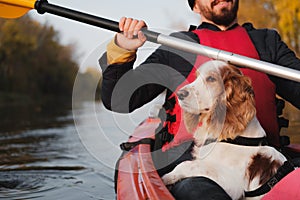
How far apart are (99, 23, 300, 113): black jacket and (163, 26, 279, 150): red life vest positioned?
0.05 meters

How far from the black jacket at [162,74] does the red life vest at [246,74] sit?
53mm

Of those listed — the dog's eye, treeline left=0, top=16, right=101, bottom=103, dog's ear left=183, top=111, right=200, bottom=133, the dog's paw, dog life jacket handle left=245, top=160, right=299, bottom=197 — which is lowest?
dog life jacket handle left=245, top=160, right=299, bottom=197

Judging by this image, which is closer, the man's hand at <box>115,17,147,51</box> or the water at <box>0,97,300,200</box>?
the man's hand at <box>115,17,147,51</box>

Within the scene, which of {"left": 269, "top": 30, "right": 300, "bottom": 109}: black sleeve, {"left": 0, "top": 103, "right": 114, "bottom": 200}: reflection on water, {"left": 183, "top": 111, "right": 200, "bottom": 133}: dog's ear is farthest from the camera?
{"left": 0, "top": 103, "right": 114, "bottom": 200}: reflection on water

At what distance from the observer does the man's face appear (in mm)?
2551

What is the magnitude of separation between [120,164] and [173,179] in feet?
1.97

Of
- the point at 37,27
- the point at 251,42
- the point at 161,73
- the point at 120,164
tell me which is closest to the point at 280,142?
the point at 251,42

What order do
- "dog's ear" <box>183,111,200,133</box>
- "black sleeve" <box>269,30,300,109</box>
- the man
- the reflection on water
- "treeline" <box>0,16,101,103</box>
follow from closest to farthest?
"dog's ear" <box>183,111,200,133</box> < the man < "black sleeve" <box>269,30,300,109</box> < the reflection on water < "treeline" <box>0,16,101,103</box>

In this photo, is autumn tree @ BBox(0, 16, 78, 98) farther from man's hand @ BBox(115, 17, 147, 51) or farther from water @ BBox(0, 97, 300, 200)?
man's hand @ BBox(115, 17, 147, 51)

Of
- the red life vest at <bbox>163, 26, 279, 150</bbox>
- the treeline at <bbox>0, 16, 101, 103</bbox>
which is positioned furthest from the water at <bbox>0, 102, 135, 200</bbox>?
the treeline at <bbox>0, 16, 101, 103</bbox>

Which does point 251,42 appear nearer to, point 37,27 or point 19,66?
point 19,66

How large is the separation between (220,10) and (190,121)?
25.5 inches

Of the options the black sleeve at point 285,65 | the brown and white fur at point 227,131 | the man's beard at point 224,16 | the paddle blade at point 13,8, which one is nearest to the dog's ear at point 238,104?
the brown and white fur at point 227,131

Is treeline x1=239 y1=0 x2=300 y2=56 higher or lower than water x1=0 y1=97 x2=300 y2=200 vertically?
higher
